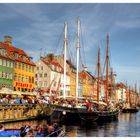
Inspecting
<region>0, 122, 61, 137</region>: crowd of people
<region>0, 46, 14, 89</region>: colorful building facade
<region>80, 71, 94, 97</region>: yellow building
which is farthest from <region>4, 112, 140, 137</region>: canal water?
<region>80, 71, 94, 97</region>: yellow building

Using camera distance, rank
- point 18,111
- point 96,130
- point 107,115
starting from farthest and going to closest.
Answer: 1. point 107,115
2. point 18,111
3. point 96,130

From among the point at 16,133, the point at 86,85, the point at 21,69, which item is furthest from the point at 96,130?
the point at 86,85

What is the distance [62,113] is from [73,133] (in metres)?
8.82

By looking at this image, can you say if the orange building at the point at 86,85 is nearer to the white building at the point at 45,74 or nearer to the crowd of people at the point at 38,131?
the white building at the point at 45,74

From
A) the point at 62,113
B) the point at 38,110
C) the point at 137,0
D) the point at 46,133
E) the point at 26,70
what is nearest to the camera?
the point at 137,0

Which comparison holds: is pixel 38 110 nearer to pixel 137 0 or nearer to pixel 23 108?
pixel 23 108

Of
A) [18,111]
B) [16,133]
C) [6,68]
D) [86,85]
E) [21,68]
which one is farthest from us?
[86,85]

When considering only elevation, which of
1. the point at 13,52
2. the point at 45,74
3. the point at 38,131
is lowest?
the point at 38,131

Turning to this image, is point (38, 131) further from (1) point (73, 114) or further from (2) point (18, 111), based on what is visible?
(2) point (18, 111)

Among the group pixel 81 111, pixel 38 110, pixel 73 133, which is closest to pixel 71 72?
pixel 38 110

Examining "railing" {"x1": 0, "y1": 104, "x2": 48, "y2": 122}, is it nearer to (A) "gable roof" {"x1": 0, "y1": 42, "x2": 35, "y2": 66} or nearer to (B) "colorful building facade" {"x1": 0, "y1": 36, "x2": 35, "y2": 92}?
(B) "colorful building facade" {"x1": 0, "y1": 36, "x2": 35, "y2": 92}

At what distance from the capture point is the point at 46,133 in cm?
2130

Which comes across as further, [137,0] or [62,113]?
[62,113]

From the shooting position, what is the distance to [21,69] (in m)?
56.7
